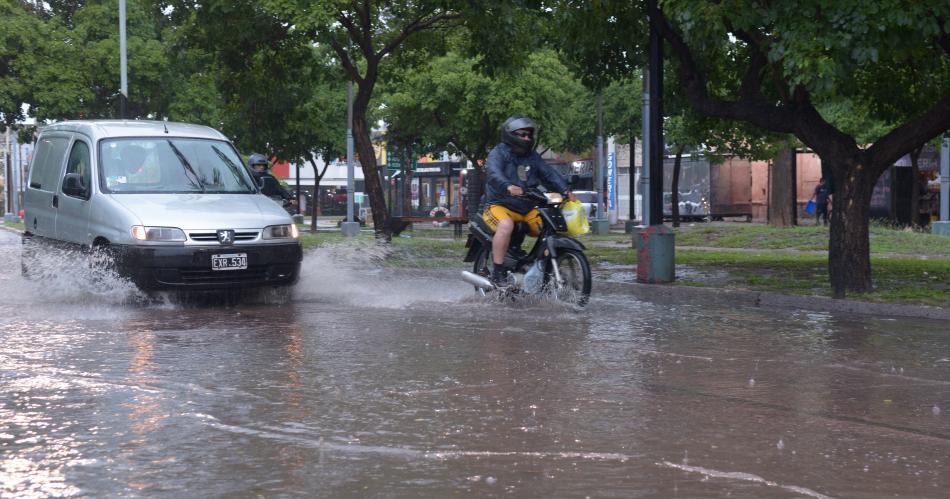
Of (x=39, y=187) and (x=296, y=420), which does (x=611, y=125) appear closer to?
(x=39, y=187)

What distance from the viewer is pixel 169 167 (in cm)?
1266

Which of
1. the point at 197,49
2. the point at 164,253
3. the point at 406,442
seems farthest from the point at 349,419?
the point at 197,49

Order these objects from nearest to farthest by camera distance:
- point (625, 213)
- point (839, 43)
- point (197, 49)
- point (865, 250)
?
point (839, 43), point (865, 250), point (197, 49), point (625, 213)

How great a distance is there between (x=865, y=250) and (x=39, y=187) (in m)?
9.31

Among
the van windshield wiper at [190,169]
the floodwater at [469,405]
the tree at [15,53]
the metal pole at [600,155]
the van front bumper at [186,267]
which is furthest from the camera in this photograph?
the tree at [15,53]

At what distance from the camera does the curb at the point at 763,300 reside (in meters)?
11.4

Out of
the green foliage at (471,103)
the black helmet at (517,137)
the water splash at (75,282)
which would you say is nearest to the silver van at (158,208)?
the water splash at (75,282)

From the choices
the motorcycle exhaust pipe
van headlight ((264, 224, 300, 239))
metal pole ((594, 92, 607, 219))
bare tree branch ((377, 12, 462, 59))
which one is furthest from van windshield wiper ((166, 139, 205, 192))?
metal pole ((594, 92, 607, 219))

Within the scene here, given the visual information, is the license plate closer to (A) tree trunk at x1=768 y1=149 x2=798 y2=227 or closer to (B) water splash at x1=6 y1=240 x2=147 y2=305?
(B) water splash at x1=6 y1=240 x2=147 y2=305

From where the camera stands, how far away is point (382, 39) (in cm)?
2484

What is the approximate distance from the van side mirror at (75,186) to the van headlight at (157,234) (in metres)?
1.25

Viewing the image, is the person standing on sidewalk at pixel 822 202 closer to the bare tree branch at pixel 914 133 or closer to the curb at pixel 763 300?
the curb at pixel 763 300

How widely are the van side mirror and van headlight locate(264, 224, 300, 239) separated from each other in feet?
6.49

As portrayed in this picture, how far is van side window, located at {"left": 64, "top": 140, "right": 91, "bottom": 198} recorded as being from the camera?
41.4ft
